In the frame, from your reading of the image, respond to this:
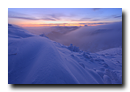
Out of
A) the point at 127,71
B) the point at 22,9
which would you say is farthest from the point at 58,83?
the point at 22,9

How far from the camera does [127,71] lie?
6.74 ft

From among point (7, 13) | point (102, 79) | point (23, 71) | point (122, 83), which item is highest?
point (7, 13)

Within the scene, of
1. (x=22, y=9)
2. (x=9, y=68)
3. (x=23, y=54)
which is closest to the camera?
(x=9, y=68)

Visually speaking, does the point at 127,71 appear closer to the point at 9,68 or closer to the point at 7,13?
the point at 9,68

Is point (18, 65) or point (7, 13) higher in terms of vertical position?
point (7, 13)

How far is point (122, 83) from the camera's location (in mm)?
1906

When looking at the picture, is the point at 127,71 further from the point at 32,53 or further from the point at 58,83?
Answer: the point at 32,53

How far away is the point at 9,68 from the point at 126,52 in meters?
3.04

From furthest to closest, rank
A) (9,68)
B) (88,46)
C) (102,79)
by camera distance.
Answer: (88,46) < (102,79) < (9,68)

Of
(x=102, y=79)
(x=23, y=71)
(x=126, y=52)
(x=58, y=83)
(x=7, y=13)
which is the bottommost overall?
(x=102, y=79)

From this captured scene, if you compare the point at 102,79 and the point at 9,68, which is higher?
the point at 9,68

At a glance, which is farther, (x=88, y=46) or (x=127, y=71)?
(x=88, y=46)

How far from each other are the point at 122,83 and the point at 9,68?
9.01 feet

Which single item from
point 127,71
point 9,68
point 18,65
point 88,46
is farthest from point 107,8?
point 88,46
